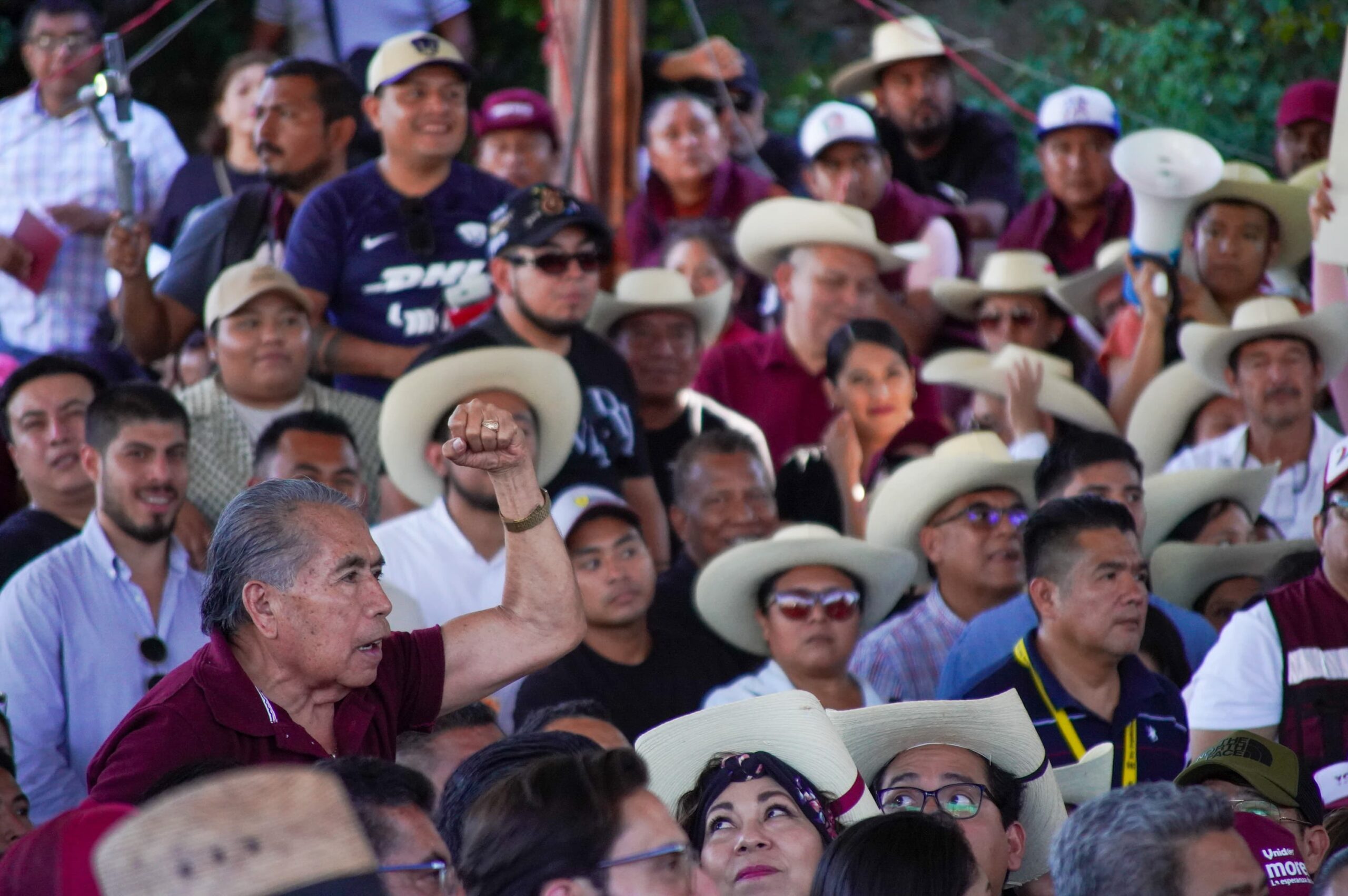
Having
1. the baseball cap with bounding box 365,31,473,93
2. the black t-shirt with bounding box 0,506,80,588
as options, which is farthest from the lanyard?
the baseball cap with bounding box 365,31,473,93

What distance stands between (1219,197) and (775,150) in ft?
8.77

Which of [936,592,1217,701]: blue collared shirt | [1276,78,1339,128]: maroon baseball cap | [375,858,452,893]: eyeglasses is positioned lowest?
[936,592,1217,701]: blue collared shirt

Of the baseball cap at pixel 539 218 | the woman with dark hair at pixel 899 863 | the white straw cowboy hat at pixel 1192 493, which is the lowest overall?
the woman with dark hair at pixel 899 863

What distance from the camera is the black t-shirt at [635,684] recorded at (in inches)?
187

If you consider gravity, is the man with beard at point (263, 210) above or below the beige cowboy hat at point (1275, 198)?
above

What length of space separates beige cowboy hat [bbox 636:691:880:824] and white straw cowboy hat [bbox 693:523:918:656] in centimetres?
169

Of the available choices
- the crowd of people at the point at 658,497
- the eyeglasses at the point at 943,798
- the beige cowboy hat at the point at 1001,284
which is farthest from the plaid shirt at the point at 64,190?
the eyeglasses at the point at 943,798

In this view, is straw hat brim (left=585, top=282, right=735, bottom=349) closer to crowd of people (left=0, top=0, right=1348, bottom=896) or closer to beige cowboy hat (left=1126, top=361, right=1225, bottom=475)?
crowd of people (left=0, top=0, right=1348, bottom=896)

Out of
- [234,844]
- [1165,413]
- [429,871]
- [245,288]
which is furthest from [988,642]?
[234,844]

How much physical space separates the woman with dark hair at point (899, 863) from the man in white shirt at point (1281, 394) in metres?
3.46

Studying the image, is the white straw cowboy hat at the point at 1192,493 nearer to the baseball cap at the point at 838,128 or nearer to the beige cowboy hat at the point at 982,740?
the beige cowboy hat at the point at 982,740

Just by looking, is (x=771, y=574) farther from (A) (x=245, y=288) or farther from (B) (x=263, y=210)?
(B) (x=263, y=210)

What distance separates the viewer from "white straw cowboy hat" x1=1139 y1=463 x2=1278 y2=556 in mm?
5609

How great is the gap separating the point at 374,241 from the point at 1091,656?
2.93 metres
